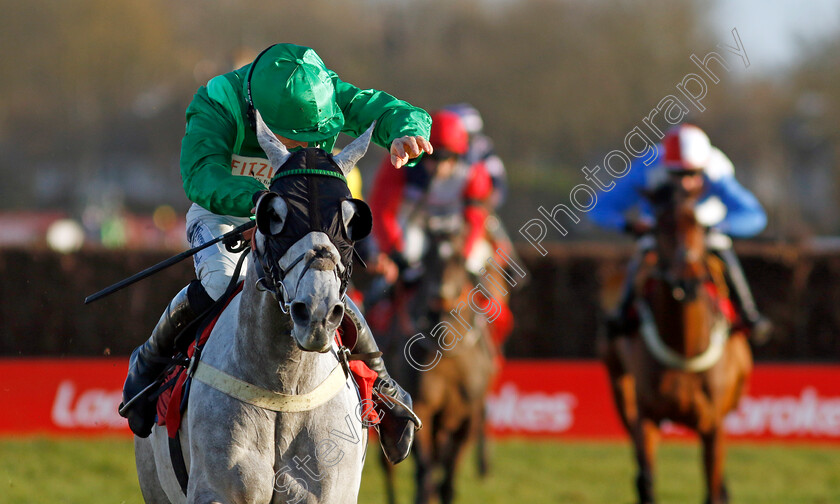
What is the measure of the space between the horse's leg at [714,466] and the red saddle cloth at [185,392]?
157 inches

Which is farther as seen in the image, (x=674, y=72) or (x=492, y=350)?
(x=674, y=72)

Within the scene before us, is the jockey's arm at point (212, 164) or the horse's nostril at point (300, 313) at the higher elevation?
the jockey's arm at point (212, 164)

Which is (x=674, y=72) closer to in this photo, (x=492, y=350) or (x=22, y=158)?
(x=22, y=158)

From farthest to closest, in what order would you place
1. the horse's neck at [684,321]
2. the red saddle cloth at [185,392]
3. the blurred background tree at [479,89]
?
the blurred background tree at [479,89]
the horse's neck at [684,321]
the red saddle cloth at [185,392]

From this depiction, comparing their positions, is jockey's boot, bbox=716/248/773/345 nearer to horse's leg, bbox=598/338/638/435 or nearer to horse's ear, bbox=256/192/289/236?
horse's leg, bbox=598/338/638/435

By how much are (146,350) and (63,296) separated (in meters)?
9.00

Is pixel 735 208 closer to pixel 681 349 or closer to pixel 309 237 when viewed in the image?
pixel 681 349

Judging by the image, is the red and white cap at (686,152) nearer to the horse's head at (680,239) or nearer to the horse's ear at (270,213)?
the horse's head at (680,239)

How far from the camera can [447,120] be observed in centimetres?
784

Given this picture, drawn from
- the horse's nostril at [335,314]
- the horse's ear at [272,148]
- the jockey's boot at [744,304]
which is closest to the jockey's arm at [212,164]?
the horse's ear at [272,148]

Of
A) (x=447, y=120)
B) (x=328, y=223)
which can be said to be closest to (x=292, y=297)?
(x=328, y=223)

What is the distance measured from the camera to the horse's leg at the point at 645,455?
7070 millimetres

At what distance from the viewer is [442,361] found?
24.9 ft

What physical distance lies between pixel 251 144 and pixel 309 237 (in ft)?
3.04
